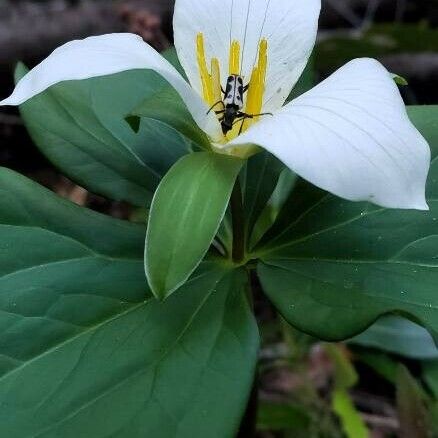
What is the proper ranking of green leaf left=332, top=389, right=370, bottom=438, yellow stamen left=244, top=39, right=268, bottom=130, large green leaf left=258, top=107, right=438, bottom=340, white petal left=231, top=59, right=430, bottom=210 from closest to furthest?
1. white petal left=231, top=59, right=430, bottom=210
2. large green leaf left=258, top=107, right=438, bottom=340
3. yellow stamen left=244, top=39, right=268, bottom=130
4. green leaf left=332, top=389, right=370, bottom=438

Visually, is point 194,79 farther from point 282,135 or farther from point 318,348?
point 318,348

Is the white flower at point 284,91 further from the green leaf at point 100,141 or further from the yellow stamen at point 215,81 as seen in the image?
the green leaf at point 100,141

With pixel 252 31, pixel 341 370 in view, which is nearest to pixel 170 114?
pixel 252 31

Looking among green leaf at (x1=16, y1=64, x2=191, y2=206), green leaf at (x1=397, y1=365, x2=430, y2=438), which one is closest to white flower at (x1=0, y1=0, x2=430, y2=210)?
green leaf at (x1=16, y1=64, x2=191, y2=206)

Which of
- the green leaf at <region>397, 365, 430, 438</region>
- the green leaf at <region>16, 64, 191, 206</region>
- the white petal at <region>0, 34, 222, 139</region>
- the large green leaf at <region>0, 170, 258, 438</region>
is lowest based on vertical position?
the green leaf at <region>397, 365, 430, 438</region>

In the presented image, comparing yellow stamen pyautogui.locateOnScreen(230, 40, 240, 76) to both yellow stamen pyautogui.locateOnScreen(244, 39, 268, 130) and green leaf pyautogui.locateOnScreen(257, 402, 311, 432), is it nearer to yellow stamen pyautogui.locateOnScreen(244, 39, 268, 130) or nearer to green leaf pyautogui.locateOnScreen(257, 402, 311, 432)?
yellow stamen pyautogui.locateOnScreen(244, 39, 268, 130)

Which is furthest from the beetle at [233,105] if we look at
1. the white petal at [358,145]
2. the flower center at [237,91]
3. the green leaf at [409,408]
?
the green leaf at [409,408]
